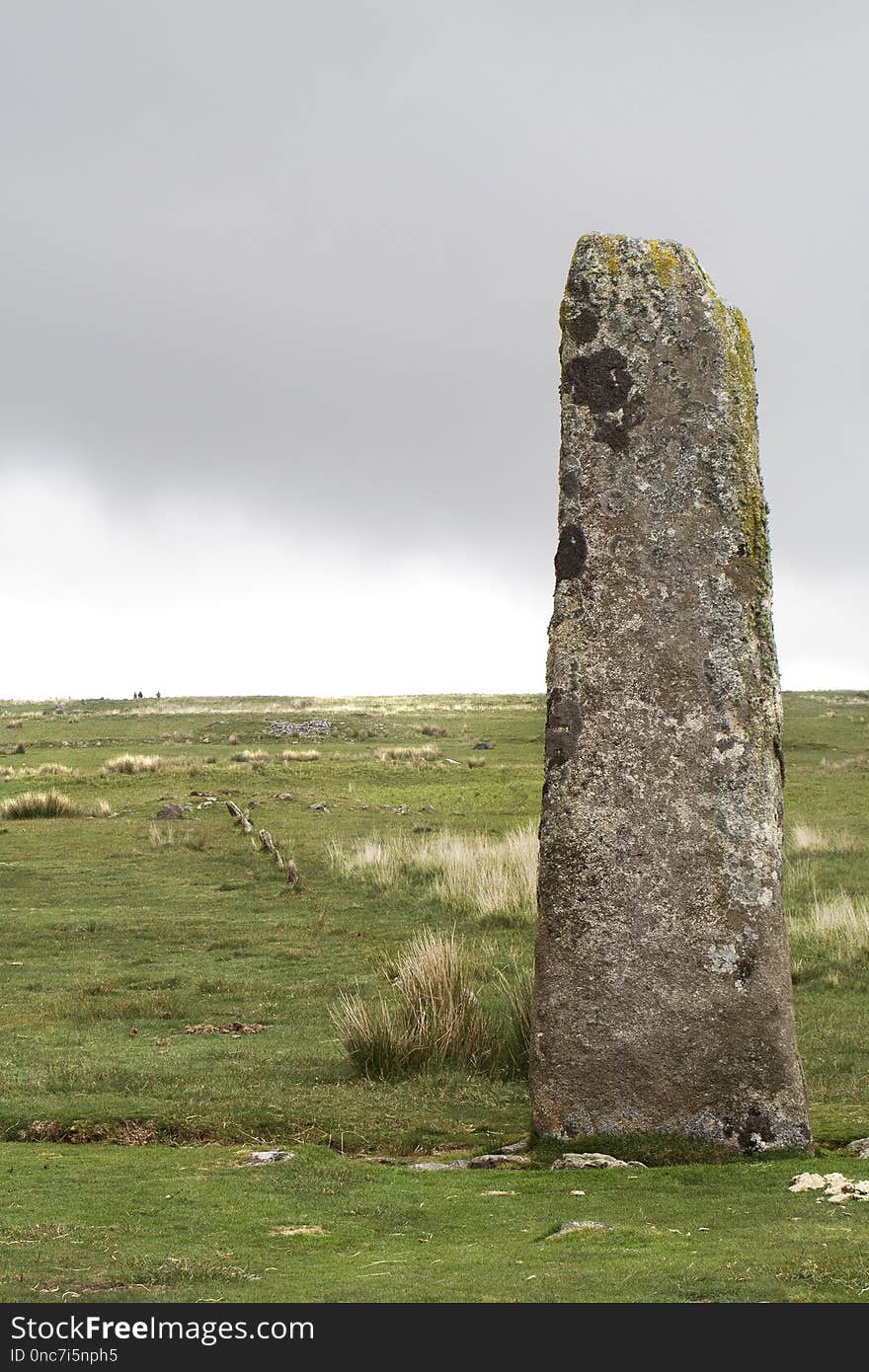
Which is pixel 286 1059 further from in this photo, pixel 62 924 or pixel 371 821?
pixel 371 821

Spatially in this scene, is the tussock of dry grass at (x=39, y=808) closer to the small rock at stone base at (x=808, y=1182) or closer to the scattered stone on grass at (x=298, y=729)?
the scattered stone on grass at (x=298, y=729)

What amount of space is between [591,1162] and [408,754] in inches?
1664

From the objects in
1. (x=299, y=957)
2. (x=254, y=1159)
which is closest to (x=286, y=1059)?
(x=254, y=1159)

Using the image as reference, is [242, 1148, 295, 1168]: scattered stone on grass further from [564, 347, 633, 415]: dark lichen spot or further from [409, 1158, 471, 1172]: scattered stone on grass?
[564, 347, 633, 415]: dark lichen spot

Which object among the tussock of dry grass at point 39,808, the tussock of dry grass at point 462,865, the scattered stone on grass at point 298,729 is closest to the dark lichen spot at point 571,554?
the tussock of dry grass at point 462,865

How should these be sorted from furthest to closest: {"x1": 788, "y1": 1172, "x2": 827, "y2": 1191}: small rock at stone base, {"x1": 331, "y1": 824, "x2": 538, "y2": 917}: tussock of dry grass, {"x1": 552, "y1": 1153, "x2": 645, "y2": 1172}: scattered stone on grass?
{"x1": 331, "y1": 824, "x2": 538, "y2": 917}: tussock of dry grass
{"x1": 552, "y1": 1153, "x2": 645, "y2": 1172}: scattered stone on grass
{"x1": 788, "y1": 1172, "x2": 827, "y2": 1191}: small rock at stone base

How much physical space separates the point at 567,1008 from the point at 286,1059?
3920 mm

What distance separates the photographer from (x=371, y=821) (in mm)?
32438

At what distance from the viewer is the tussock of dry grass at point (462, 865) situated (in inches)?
797

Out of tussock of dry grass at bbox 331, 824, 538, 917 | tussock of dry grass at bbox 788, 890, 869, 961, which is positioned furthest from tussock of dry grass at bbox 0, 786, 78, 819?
tussock of dry grass at bbox 788, 890, 869, 961

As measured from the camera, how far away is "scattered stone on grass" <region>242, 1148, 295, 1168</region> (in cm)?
856

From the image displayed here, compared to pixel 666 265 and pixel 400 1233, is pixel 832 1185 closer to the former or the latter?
pixel 400 1233

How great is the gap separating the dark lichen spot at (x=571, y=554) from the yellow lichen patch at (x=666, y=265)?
171cm

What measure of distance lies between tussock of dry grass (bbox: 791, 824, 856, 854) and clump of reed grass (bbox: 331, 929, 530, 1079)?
44.8ft
